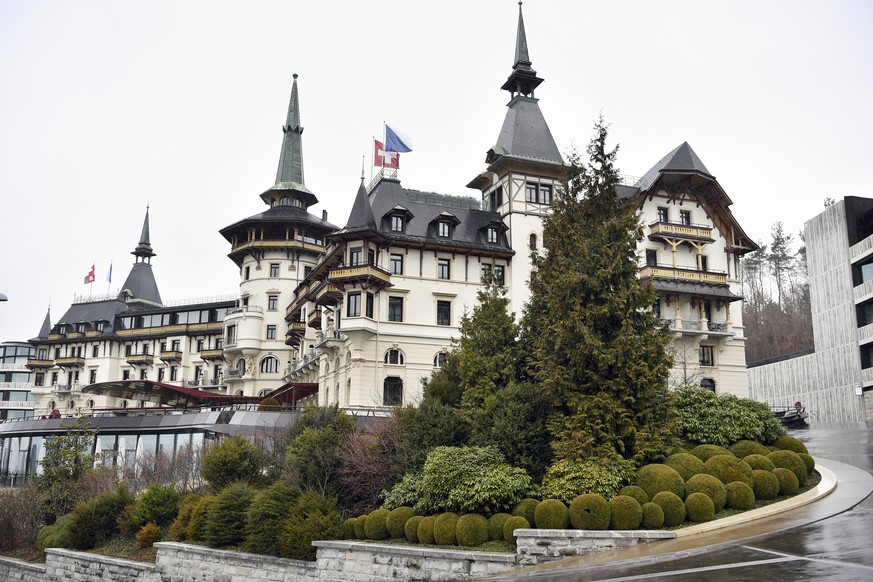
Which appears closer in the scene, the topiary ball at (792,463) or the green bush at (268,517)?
the topiary ball at (792,463)

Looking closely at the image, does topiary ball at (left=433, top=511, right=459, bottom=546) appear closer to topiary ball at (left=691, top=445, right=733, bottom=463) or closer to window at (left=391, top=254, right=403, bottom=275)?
topiary ball at (left=691, top=445, right=733, bottom=463)

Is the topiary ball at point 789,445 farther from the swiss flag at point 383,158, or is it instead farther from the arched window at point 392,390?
the swiss flag at point 383,158

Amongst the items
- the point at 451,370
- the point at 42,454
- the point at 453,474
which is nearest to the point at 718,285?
the point at 451,370

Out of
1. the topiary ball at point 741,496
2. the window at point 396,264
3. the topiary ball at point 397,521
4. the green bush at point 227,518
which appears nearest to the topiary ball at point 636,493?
the topiary ball at point 741,496

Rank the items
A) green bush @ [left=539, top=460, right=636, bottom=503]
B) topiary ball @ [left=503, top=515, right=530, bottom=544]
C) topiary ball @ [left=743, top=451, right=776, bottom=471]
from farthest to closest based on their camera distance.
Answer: topiary ball @ [left=743, top=451, right=776, bottom=471]
green bush @ [left=539, top=460, right=636, bottom=503]
topiary ball @ [left=503, top=515, right=530, bottom=544]

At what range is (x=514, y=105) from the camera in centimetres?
6662

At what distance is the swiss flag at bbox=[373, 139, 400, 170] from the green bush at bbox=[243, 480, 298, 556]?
31643mm

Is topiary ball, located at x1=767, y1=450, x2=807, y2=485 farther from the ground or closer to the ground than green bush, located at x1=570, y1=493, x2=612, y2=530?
farther from the ground

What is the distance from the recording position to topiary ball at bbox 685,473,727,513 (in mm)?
23891

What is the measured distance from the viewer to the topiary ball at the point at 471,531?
2453 cm

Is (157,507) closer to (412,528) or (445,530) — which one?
(412,528)

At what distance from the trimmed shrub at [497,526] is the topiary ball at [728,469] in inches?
Answer: 261

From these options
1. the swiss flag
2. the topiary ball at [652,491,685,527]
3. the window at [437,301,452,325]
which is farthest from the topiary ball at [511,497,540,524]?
the swiss flag

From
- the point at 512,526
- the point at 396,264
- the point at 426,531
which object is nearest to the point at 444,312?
the point at 396,264
